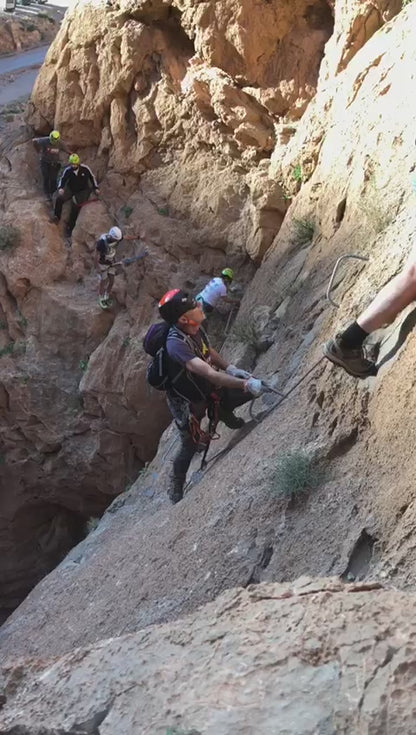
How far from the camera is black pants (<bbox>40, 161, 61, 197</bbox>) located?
38.8ft

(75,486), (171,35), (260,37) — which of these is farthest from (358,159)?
(75,486)

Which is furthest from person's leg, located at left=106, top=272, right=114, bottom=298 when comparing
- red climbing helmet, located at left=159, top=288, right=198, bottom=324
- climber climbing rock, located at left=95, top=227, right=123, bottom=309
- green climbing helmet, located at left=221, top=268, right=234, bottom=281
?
red climbing helmet, located at left=159, top=288, right=198, bottom=324

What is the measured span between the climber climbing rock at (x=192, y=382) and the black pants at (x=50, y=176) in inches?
272

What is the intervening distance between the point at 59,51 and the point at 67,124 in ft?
4.12

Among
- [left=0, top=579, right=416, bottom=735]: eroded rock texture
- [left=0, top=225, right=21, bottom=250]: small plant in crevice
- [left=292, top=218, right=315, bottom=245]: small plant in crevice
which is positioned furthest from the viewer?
[left=0, top=225, right=21, bottom=250]: small plant in crevice

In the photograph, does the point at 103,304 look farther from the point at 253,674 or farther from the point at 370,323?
the point at 253,674

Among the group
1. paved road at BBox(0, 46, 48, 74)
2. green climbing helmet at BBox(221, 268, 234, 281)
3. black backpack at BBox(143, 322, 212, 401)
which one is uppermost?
black backpack at BBox(143, 322, 212, 401)

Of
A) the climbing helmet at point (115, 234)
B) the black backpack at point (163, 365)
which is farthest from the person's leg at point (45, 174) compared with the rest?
the black backpack at point (163, 365)

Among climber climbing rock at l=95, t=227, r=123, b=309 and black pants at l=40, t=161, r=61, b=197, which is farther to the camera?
black pants at l=40, t=161, r=61, b=197

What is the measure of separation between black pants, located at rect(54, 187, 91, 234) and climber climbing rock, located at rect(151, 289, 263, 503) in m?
6.08

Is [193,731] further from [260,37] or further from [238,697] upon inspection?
[260,37]

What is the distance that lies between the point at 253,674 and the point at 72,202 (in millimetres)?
10369

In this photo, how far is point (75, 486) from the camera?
12.1m

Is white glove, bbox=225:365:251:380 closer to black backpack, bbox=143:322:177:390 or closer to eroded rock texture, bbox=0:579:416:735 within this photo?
black backpack, bbox=143:322:177:390
